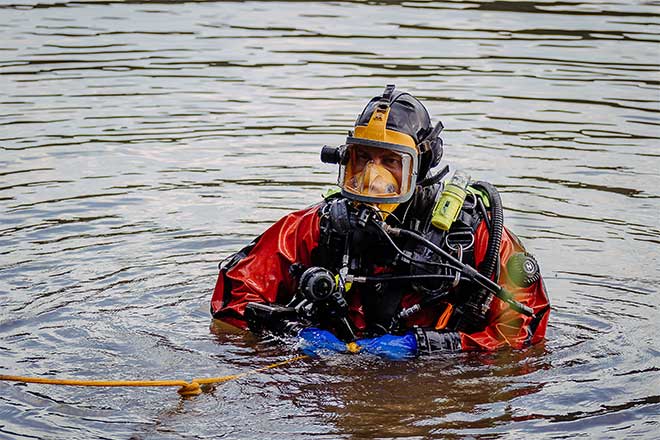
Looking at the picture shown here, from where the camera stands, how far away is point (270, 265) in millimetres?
5539

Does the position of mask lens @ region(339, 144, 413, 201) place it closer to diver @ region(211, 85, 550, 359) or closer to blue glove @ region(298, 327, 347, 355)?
diver @ region(211, 85, 550, 359)

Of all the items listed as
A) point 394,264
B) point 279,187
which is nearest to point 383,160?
point 394,264

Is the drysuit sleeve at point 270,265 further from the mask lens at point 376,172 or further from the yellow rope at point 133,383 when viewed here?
the yellow rope at point 133,383

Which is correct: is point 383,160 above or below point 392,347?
above

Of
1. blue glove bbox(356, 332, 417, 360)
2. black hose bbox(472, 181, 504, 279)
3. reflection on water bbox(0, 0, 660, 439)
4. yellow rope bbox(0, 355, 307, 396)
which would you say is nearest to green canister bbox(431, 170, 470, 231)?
black hose bbox(472, 181, 504, 279)

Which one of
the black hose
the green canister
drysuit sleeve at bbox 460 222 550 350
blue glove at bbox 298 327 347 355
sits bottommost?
blue glove at bbox 298 327 347 355

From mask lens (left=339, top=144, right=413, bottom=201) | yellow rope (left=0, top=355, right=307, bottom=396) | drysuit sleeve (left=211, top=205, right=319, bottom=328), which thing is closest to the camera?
yellow rope (left=0, top=355, right=307, bottom=396)

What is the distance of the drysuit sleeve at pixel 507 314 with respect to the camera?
534 centimetres

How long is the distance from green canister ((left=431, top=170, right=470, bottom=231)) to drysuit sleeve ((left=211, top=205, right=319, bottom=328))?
0.58 metres

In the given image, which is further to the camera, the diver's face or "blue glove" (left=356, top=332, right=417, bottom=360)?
"blue glove" (left=356, top=332, right=417, bottom=360)

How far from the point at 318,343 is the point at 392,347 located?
12.9 inches

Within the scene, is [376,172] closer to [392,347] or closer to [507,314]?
[392,347]

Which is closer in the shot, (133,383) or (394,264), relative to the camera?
(133,383)

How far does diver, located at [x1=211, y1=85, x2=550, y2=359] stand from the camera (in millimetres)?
5094
